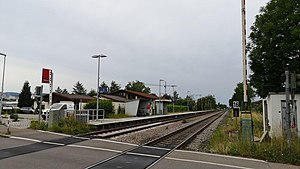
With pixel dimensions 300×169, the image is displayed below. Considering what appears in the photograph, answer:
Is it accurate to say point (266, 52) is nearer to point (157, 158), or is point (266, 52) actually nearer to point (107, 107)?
point (157, 158)

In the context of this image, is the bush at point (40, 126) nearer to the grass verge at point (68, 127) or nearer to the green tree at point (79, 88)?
the grass verge at point (68, 127)

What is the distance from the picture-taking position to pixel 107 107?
38406mm

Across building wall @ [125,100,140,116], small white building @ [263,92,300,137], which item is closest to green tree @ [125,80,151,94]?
building wall @ [125,100,140,116]

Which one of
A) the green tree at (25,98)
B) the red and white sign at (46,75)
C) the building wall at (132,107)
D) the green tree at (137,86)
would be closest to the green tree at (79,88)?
the green tree at (137,86)

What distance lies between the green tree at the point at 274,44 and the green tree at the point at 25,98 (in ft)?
245

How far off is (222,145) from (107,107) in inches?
1068

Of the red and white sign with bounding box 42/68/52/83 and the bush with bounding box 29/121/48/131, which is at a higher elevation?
the red and white sign with bounding box 42/68/52/83

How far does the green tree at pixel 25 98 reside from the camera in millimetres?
80688

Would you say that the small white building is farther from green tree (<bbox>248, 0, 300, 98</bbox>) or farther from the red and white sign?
the red and white sign

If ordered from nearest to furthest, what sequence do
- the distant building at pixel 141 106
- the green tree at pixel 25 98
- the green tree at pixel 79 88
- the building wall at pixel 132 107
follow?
the building wall at pixel 132 107 → the distant building at pixel 141 106 → the green tree at pixel 25 98 → the green tree at pixel 79 88

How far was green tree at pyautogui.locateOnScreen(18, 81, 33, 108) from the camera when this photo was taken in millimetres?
80688

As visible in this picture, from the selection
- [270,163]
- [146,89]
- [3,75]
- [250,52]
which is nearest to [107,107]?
[3,75]

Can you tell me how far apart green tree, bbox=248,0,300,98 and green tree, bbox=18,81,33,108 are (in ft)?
245

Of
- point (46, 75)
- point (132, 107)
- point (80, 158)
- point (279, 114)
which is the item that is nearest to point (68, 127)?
point (46, 75)
